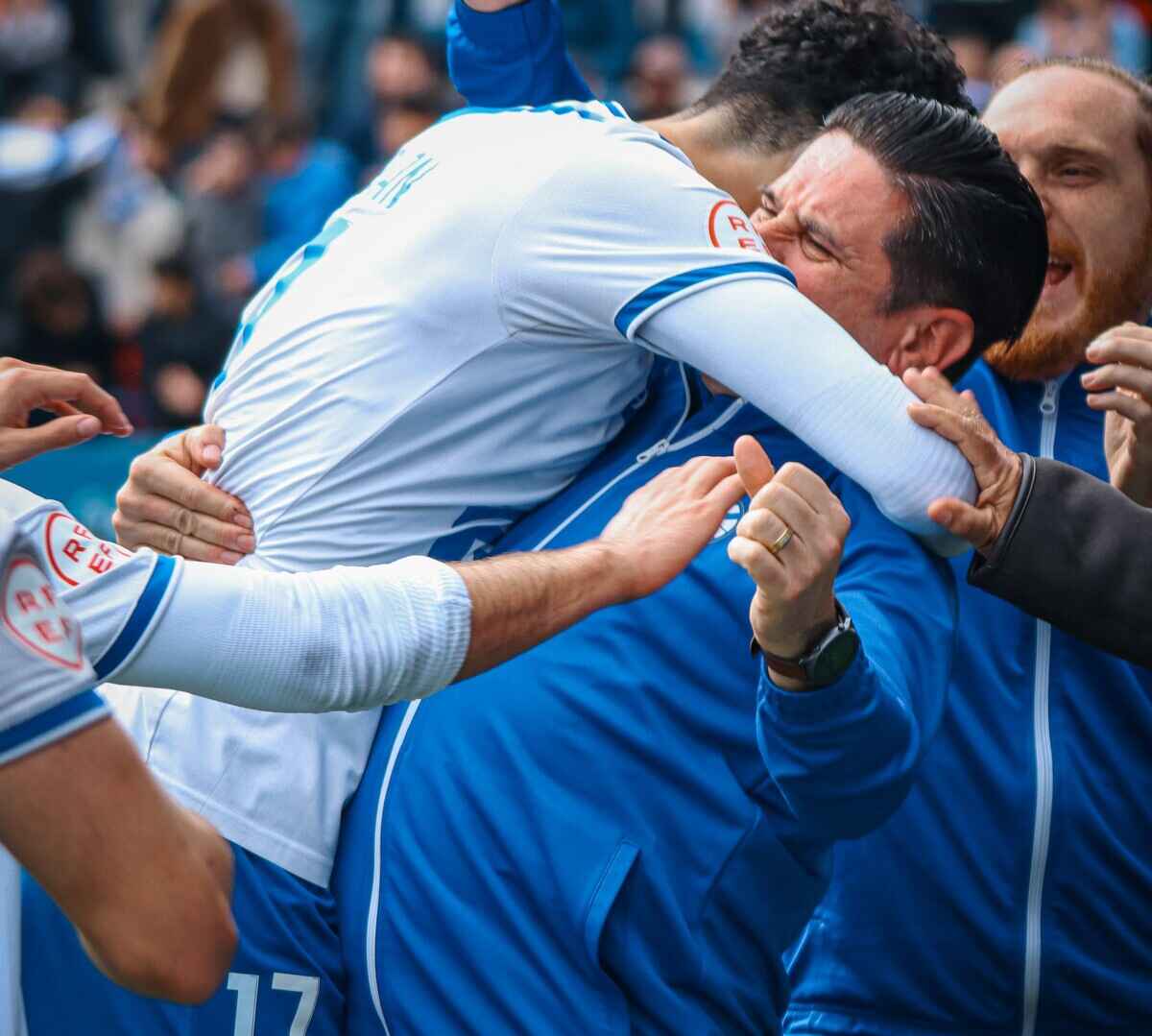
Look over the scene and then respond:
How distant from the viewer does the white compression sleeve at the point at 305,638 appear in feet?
6.74

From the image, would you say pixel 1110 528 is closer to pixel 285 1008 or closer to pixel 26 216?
pixel 285 1008

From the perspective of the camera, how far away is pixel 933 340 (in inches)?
109

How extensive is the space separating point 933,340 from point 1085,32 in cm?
633

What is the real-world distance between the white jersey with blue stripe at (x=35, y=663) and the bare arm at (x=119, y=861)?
0.02m

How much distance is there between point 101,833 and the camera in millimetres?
1800

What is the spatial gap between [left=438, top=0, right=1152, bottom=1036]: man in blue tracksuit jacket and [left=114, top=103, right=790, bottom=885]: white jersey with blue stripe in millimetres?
858

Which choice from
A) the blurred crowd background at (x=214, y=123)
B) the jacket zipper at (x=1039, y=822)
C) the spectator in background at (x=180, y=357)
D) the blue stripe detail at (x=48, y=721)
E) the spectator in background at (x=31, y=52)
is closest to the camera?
the blue stripe detail at (x=48, y=721)

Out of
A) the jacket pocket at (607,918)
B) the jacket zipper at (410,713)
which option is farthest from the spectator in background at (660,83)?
the jacket pocket at (607,918)

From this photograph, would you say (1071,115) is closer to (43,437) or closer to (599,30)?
(43,437)

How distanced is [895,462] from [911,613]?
0.24 metres

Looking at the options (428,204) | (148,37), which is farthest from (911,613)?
(148,37)

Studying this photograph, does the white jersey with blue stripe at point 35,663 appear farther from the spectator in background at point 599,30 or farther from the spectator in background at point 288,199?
the spectator in background at point 599,30

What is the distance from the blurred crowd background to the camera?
28.0 ft

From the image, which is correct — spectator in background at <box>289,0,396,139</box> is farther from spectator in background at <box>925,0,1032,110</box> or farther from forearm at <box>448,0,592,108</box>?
forearm at <box>448,0,592,108</box>
